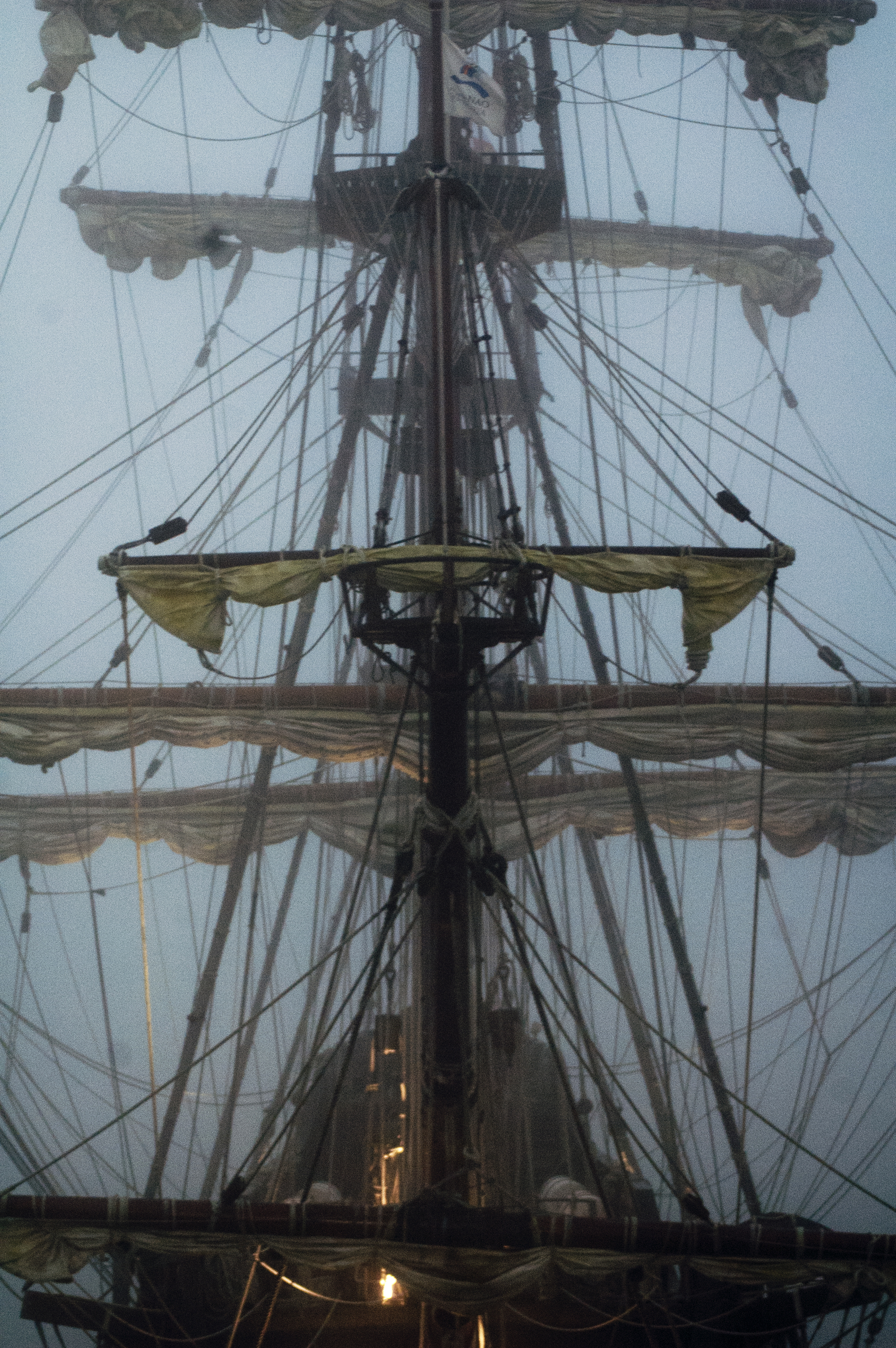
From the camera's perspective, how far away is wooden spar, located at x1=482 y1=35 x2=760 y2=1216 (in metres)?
7.08

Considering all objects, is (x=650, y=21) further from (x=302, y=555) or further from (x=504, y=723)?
(x=302, y=555)

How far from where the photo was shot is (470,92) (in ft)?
22.8

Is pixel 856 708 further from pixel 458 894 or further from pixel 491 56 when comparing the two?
pixel 491 56

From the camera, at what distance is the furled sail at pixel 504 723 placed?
7980mm

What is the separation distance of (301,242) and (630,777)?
745 cm

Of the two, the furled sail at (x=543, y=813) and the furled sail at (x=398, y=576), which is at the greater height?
the furled sail at (x=543, y=813)

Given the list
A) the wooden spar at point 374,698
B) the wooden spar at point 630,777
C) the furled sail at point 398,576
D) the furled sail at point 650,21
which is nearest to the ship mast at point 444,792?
the furled sail at point 398,576

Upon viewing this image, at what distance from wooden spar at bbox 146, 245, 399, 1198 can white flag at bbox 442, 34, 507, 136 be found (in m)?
1.34

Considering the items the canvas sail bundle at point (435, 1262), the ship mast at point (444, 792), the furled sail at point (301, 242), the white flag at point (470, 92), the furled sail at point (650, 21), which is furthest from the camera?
the furled sail at point (301, 242)

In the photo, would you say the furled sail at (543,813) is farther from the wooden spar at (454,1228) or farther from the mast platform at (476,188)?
the mast platform at (476,188)

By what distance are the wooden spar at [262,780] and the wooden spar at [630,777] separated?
1.08 m

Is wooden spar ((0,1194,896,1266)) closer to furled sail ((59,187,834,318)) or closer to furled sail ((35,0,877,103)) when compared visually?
furled sail ((35,0,877,103))

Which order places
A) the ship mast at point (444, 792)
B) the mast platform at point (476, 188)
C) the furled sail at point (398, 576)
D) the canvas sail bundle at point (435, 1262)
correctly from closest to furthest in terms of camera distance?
the canvas sail bundle at point (435, 1262), the furled sail at point (398, 576), the ship mast at point (444, 792), the mast platform at point (476, 188)

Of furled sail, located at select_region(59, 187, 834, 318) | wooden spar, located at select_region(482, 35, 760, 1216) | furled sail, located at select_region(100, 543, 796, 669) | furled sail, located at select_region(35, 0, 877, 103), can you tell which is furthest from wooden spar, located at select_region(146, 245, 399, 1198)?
furled sail, located at select_region(59, 187, 834, 318)
